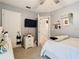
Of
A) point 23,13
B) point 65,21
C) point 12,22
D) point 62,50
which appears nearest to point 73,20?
point 65,21

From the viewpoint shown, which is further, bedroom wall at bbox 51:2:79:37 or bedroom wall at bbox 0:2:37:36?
bedroom wall at bbox 0:2:37:36

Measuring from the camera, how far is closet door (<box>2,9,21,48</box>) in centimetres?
391

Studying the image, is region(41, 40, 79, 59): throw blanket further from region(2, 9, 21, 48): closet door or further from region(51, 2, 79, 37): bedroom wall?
region(2, 9, 21, 48): closet door

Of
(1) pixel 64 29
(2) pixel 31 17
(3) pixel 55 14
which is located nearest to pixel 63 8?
(3) pixel 55 14

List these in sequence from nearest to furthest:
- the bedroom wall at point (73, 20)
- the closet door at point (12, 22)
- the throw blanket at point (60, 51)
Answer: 1. the throw blanket at point (60, 51)
2. the bedroom wall at point (73, 20)
3. the closet door at point (12, 22)

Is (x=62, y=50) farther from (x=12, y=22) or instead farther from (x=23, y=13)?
(x=23, y=13)

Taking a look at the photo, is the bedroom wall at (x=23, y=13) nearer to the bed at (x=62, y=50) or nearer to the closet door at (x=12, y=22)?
the closet door at (x=12, y=22)

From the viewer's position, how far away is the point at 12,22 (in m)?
4.18

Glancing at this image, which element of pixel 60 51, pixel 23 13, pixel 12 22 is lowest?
pixel 60 51

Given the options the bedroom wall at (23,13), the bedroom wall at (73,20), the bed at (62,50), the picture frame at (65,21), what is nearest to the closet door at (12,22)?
the bedroom wall at (23,13)

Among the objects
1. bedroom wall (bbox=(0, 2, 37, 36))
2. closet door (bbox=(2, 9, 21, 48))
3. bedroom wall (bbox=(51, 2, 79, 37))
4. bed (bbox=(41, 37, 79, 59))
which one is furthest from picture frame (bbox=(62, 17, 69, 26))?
closet door (bbox=(2, 9, 21, 48))

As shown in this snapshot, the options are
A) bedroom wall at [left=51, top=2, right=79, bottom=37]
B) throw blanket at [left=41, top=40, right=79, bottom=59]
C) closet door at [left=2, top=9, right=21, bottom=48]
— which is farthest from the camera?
closet door at [left=2, top=9, right=21, bottom=48]

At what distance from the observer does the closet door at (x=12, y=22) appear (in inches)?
154

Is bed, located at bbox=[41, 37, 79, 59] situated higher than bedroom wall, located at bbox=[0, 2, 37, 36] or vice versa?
bedroom wall, located at bbox=[0, 2, 37, 36]
